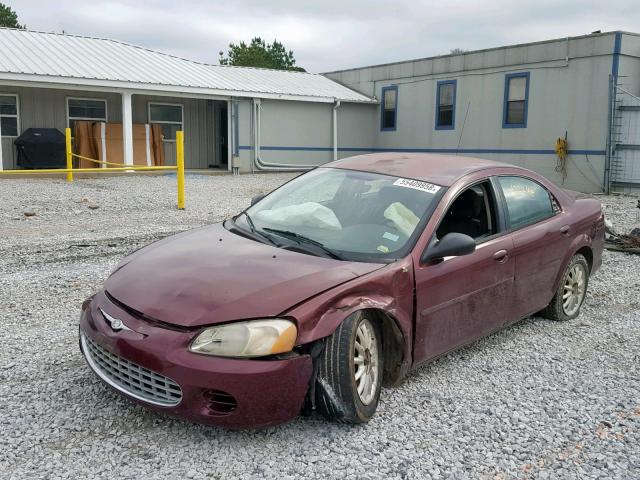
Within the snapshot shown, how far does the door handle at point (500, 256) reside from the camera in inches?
174

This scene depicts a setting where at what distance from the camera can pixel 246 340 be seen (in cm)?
305

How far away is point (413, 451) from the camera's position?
3.22 meters

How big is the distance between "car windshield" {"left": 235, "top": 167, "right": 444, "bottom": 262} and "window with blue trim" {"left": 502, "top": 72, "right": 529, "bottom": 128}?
54.1ft

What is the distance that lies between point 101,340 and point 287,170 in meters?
20.0

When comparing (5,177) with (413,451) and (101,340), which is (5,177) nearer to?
(101,340)

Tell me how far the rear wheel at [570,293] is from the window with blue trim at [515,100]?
1505 cm

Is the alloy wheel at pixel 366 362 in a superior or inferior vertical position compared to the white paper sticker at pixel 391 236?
inferior

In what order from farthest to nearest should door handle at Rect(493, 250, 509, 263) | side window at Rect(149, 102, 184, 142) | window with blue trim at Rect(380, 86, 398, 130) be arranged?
window with blue trim at Rect(380, 86, 398, 130) → side window at Rect(149, 102, 184, 142) → door handle at Rect(493, 250, 509, 263)

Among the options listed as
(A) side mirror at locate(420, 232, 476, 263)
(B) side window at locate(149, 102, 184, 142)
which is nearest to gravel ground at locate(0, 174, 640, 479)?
(A) side mirror at locate(420, 232, 476, 263)

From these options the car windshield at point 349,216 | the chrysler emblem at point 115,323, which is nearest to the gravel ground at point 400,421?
the chrysler emblem at point 115,323

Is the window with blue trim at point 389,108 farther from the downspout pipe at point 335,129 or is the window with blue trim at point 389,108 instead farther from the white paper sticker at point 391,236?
the white paper sticker at point 391,236

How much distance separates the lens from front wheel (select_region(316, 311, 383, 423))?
3234mm

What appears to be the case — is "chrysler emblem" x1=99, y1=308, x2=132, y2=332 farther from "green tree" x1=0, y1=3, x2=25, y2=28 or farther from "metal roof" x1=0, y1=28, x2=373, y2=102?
"green tree" x1=0, y1=3, x2=25, y2=28

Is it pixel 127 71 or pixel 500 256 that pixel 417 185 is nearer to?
pixel 500 256
